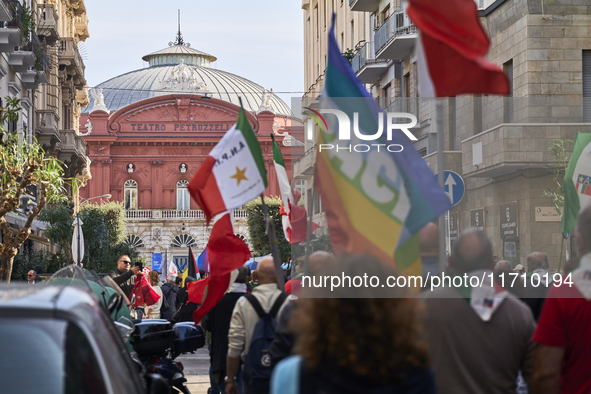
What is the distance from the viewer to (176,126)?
6581 centimetres

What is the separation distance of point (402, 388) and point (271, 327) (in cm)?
394

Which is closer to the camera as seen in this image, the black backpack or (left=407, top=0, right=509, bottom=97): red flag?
(left=407, top=0, right=509, bottom=97): red flag

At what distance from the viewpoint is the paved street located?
12161 mm

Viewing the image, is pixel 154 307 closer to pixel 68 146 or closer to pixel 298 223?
pixel 298 223

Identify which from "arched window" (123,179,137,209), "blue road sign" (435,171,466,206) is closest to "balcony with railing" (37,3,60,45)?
"blue road sign" (435,171,466,206)

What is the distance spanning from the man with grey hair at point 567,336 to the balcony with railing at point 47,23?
101 feet

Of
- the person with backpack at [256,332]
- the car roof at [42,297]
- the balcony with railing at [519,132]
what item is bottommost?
the person with backpack at [256,332]

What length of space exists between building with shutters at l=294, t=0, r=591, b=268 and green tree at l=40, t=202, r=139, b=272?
57.6ft

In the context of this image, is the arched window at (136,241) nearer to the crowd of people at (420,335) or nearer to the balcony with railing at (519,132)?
the balcony with railing at (519,132)

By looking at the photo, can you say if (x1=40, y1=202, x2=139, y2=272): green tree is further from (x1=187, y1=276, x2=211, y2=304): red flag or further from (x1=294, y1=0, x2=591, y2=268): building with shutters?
(x1=187, y1=276, x2=211, y2=304): red flag

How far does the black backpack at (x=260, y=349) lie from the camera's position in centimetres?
637

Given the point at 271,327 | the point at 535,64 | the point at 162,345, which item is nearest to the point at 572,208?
the point at 271,327

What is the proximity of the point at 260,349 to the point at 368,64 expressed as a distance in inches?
976

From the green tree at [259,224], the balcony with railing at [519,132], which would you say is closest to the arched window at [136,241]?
the green tree at [259,224]
